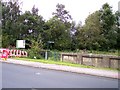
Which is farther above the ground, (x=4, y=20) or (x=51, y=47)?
(x=4, y=20)

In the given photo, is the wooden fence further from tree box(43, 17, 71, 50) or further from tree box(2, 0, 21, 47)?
tree box(43, 17, 71, 50)

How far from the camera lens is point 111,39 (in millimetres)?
72938

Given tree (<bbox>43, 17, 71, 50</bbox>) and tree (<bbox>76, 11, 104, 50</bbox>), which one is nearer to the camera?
tree (<bbox>43, 17, 71, 50</bbox>)

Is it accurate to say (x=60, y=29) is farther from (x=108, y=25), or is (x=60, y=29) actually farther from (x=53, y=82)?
(x=53, y=82)

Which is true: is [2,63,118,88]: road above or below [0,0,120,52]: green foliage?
below

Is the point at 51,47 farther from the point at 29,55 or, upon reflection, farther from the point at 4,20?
the point at 29,55

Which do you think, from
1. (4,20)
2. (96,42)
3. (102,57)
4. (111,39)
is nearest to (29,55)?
(102,57)

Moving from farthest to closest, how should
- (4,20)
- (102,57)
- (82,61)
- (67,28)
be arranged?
(67,28) < (4,20) < (82,61) < (102,57)

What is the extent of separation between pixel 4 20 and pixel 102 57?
39.5 metres

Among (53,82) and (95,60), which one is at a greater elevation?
(95,60)

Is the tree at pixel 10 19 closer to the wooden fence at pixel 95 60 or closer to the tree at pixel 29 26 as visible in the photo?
the tree at pixel 29 26

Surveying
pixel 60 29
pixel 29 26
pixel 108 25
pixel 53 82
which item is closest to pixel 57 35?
pixel 60 29

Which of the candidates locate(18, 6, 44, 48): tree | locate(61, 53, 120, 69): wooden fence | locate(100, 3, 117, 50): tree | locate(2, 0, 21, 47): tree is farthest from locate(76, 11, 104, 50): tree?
locate(61, 53, 120, 69): wooden fence

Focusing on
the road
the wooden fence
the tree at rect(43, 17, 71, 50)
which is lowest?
the road
